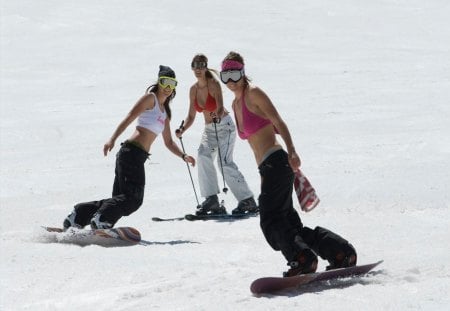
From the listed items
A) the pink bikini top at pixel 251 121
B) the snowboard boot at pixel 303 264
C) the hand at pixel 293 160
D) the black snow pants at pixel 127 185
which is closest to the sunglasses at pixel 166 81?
the black snow pants at pixel 127 185

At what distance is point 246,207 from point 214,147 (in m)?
0.84

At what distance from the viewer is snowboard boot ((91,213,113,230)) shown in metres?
8.12

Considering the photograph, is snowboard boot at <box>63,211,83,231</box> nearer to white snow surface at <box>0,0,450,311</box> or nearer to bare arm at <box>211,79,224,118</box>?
white snow surface at <box>0,0,450,311</box>

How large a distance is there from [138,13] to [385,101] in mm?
14732

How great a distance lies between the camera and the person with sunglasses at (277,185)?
579cm

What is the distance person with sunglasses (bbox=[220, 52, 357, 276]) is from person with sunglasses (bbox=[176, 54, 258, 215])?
3.43 metres

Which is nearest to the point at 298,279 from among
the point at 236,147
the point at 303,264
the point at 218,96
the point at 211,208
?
the point at 303,264

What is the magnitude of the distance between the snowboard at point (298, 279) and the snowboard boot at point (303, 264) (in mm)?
95

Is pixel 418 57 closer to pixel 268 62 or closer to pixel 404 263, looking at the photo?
pixel 268 62

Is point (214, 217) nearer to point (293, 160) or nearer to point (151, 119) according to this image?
point (151, 119)

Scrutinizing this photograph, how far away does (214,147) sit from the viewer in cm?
990

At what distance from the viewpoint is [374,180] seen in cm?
1081

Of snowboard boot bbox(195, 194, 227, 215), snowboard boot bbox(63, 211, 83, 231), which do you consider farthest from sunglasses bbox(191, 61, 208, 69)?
snowboard boot bbox(63, 211, 83, 231)

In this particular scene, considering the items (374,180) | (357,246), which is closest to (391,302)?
(357,246)
